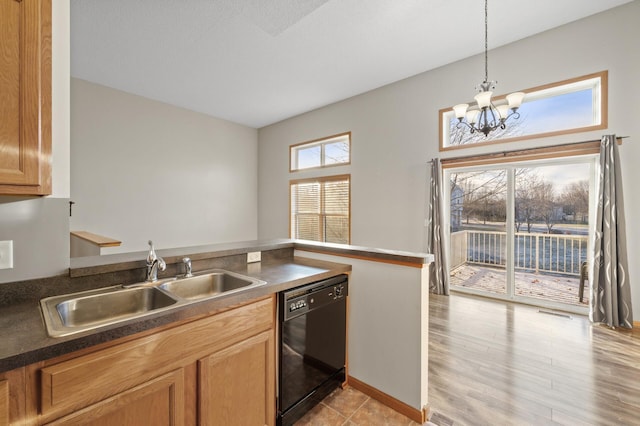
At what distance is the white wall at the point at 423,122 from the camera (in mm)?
2928

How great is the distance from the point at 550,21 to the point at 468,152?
5.31 feet

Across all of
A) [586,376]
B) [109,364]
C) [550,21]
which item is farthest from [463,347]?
[550,21]

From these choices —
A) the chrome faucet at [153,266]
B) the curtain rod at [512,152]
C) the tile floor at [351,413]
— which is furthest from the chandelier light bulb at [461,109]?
the chrome faucet at [153,266]

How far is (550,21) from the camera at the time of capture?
3127 millimetres

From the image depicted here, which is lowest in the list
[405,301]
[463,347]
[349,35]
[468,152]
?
[463,347]

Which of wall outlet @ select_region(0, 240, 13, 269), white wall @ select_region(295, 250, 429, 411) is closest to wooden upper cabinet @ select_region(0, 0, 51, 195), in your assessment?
wall outlet @ select_region(0, 240, 13, 269)

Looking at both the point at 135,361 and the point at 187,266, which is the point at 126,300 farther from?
the point at 135,361

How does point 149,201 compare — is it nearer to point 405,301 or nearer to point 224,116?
point 224,116

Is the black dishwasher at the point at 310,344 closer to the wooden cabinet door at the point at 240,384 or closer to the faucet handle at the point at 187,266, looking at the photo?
the wooden cabinet door at the point at 240,384

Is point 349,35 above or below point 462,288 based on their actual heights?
above

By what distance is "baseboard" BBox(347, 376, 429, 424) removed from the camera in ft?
5.66

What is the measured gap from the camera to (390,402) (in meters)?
1.86

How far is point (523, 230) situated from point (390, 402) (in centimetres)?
320

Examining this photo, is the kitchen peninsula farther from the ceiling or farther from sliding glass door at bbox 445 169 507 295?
sliding glass door at bbox 445 169 507 295
